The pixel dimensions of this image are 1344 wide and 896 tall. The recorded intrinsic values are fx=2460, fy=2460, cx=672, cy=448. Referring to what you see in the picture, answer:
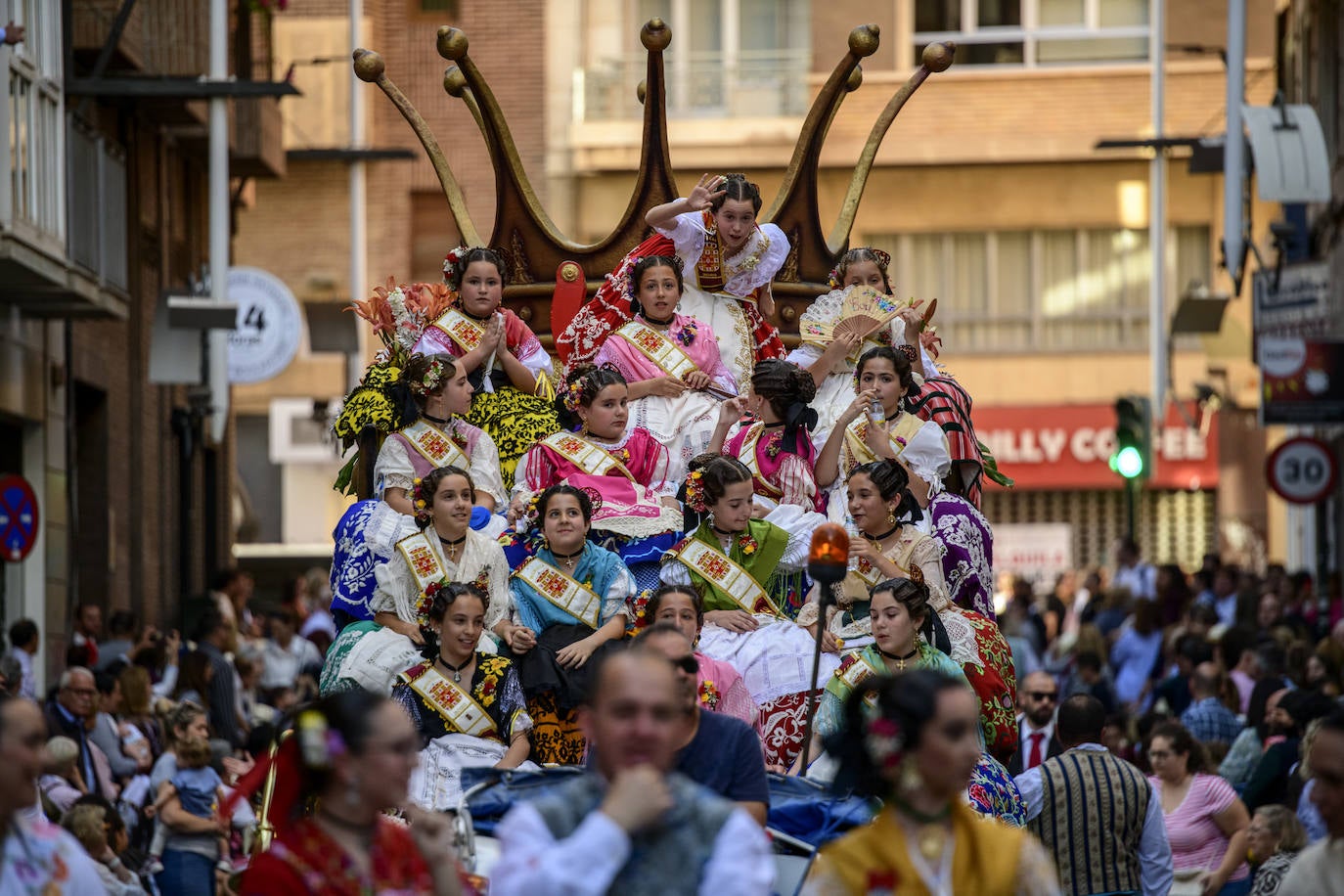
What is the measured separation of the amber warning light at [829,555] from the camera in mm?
7828

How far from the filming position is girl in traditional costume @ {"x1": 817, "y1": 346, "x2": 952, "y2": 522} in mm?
11352

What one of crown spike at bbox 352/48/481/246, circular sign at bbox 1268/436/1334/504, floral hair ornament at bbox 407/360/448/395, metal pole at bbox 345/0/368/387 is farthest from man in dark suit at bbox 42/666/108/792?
metal pole at bbox 345/0/368/387

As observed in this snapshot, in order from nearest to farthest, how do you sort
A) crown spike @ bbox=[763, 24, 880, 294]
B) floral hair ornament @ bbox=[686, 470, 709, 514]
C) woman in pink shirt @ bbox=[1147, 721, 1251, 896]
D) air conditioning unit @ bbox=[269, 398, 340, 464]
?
floral hair ornament @ bbox=[686, 470, 709, 514] → woman in pink shirt @ bbox=[1147, 721, 1251, 896] → crown spike @ bbox=[763, 24, 880, 294] → air conditioning unit @ bbox=[269, 398, 340, 464]

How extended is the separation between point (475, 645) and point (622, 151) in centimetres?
2731

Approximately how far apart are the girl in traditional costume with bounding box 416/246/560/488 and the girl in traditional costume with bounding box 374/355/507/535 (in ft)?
1.17

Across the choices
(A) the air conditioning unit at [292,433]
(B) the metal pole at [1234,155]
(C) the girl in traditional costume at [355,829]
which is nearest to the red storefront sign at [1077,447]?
(A) the air conditioning unit at [292,433]

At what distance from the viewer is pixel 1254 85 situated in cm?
3578

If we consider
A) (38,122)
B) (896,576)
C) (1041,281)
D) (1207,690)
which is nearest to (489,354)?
(896,576)

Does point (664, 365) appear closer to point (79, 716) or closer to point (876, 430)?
point (876, 430)

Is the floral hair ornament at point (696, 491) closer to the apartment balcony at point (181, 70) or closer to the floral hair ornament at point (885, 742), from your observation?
the floral hair ornament at point (885, 742)

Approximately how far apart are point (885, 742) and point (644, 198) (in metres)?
8.07

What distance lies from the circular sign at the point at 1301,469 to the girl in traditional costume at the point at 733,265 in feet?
30.3

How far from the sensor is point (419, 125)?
531 inches

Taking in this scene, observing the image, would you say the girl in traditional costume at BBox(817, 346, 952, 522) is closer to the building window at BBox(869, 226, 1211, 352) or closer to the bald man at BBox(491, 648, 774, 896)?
the bald man at BBox(491, 648, 774, 896)
